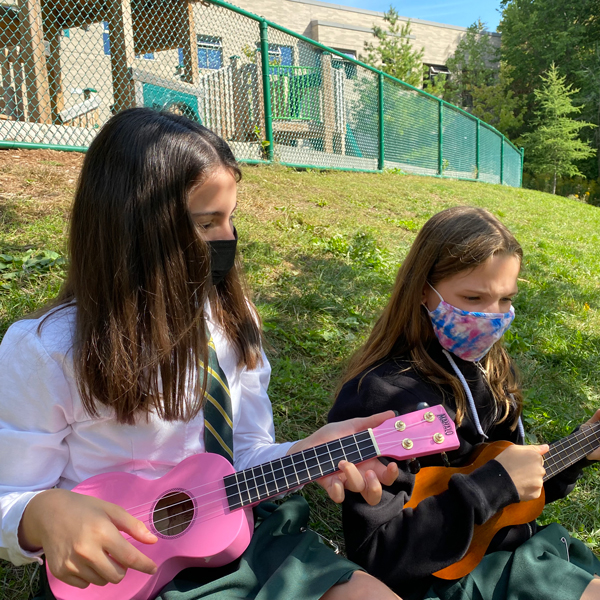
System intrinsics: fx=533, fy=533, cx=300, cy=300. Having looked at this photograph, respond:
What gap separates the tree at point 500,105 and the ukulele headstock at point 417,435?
32.4 meters

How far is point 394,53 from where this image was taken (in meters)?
25.7

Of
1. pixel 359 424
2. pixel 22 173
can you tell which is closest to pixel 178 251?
pixel 359 424

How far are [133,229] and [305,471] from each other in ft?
2.90

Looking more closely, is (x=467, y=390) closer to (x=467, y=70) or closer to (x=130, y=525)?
(x=130, y=525)

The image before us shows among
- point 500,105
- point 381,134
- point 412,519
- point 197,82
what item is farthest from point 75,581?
point 500,105

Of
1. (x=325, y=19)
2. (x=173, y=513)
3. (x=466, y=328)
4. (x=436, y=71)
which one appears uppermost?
(x=325, y=19)

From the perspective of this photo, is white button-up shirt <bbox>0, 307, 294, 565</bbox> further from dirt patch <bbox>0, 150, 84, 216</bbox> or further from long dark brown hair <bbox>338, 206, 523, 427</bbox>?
dirt patch <bbox>0, 150, 84, 216</bbox>

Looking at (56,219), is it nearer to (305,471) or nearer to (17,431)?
(17,431)

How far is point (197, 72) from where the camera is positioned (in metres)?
7.47

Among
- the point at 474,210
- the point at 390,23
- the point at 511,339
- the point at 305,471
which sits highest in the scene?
the point at 390,23

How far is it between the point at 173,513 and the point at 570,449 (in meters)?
1.49

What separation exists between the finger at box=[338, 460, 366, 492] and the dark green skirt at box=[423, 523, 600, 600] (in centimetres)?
46

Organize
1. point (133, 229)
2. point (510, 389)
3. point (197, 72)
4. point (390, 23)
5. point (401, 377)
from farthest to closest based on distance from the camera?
point (390, 23), point (197, 72), point (510, 389), point (401, 377), point (133, 229)

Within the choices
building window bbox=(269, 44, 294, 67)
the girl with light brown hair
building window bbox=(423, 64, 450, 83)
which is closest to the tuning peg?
the girl with light brown hair
